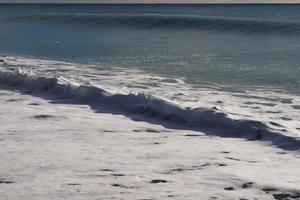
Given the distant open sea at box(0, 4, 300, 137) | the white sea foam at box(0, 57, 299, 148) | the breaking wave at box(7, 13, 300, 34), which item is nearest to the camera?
the white sea foam at box(0, 57, 299, 148)

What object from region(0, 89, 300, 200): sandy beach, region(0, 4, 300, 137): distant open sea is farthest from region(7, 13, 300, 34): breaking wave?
region(0, 89, 300, 200): sandy beach

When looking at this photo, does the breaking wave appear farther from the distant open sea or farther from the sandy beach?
the sandy beach

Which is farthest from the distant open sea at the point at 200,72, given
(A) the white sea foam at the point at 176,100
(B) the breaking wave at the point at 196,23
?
(B) the breaking wave at the point at 196,23

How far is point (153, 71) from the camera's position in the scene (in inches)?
558

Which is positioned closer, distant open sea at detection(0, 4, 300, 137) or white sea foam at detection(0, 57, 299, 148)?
white sea foam at detection(0, 57, 299, 148)

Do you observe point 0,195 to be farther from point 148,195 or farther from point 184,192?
point 184,192

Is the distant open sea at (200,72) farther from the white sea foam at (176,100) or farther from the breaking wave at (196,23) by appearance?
the breaking wave at (196,23)

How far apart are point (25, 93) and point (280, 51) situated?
13.3m

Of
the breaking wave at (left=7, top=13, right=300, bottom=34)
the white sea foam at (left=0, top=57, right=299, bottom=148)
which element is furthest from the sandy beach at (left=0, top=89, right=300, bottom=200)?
the breaking wave at (left=7, top=13, right=300, bottom=34)

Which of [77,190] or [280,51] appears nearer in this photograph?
[77,190]

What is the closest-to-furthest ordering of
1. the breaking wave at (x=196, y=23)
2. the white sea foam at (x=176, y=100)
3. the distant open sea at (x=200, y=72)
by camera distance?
the white sea foam at (x=176, y=100) < the distant open sea at (x=200, y=72) < the breaking wave at (x=196, y=23)

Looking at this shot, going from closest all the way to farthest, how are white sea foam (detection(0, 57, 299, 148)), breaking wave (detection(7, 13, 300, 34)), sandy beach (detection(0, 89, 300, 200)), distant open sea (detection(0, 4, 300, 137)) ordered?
sandy beach (detection(0, 89, 300, 200))
white sea foam (detection(0, 57, 299, 148))
distant open sea (detection(0, 4, 300, 137))
breaking wave (detection(7, 13, 300, 34))

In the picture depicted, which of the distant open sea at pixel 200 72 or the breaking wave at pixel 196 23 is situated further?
the breaking wave at pixel 196 23

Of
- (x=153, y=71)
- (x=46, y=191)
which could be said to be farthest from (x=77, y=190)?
(x=153, y=71)
